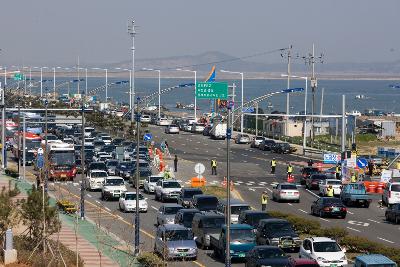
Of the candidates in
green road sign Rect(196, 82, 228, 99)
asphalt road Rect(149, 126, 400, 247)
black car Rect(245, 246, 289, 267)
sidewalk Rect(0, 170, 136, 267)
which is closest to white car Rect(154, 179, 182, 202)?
asphalt road Rect(149, 126, 400, 247)

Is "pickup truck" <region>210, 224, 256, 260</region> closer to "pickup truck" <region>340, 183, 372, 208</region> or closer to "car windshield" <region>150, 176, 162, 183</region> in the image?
"pickup truck" <region>340, 183, 372, 208</region>

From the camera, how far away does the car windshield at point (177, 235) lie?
36.8 metres

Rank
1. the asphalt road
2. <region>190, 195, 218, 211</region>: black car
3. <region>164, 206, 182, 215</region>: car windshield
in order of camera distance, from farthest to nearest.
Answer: <region>190, 195, 218, 211</region>: black car
the asphalt road
<region>164, 206, 182, 215</region>: car windshield

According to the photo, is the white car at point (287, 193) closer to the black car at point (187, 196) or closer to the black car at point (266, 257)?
the black car at point (187, 196)

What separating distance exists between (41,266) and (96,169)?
3434 cm

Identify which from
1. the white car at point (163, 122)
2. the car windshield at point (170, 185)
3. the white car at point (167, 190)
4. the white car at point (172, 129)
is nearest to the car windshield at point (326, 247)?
the white car at point (167, 190)

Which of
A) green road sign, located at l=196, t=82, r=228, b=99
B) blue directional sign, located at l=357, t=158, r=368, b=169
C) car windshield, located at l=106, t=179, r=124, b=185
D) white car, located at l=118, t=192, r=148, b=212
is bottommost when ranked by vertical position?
white car, located at l=118, t=192, r=148, b=212

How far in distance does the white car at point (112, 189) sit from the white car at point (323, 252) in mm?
24141

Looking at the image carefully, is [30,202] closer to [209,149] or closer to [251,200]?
[251,200]

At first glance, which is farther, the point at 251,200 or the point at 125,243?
the point at 251,200

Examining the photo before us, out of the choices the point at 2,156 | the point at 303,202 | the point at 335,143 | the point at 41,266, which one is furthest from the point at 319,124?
the point at 41,266

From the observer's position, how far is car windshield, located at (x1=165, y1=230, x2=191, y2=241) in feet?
121

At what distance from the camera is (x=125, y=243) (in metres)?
40.7

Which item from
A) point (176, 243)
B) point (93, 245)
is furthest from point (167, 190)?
point (176, 243)
